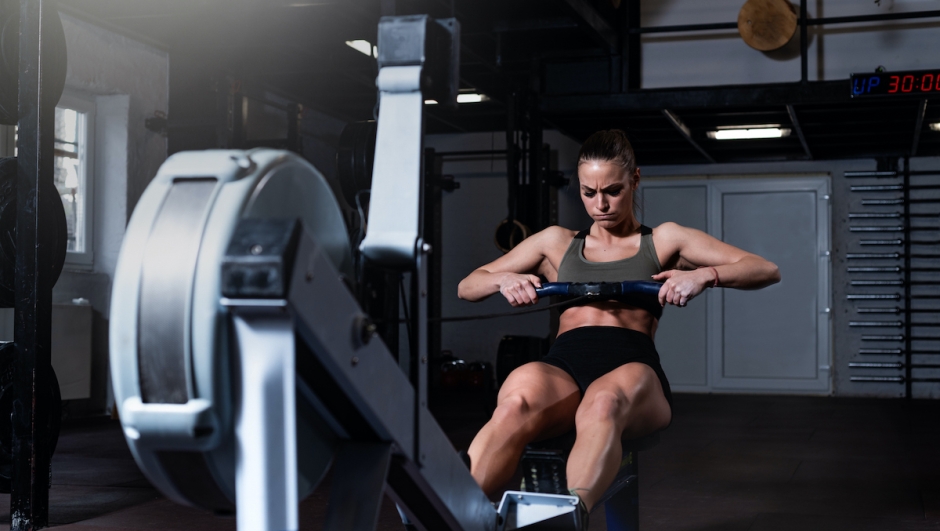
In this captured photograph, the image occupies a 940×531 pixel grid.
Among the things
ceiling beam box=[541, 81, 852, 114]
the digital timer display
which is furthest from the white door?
the digital timer display

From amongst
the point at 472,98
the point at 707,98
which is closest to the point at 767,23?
the point at 707,98

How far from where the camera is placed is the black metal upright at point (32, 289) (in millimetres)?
3045

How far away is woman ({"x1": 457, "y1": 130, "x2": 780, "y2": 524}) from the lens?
1.85 m

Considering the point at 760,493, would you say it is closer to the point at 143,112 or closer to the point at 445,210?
the point at 143,112

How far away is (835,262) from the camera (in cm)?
905

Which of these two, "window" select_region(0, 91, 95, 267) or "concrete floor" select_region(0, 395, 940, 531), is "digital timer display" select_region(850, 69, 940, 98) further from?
"window" select_region(0, 91, 95, 267)

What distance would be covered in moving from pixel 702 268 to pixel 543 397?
1.41 feet

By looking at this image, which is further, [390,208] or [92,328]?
[92,328]

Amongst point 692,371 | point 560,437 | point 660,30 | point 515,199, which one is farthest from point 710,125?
point 560,437

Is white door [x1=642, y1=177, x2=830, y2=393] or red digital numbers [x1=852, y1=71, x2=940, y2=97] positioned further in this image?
white door [x1=642, y1=177, x2=830, y2=393]

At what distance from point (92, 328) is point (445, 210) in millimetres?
4059

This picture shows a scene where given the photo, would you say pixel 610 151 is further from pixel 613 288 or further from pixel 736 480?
pixel 736 480

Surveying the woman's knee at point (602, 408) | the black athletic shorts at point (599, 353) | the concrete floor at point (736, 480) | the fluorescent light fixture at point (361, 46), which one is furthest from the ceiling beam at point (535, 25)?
the woman's knee at point (602, 408)

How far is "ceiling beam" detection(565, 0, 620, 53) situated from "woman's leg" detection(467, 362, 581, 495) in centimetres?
426
